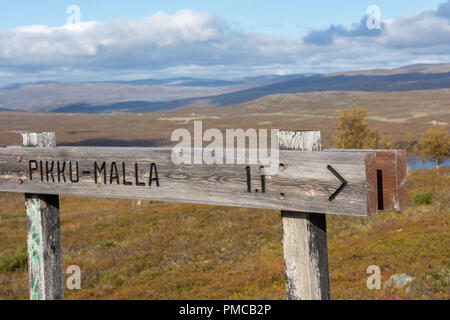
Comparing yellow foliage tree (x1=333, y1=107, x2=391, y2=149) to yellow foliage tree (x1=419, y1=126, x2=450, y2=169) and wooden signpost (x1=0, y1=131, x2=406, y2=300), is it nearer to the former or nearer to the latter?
yellow foliage tree (x1=419, y1=126, x2=450, y2=169)

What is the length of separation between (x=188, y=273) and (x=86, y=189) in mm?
7327

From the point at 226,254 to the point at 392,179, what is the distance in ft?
34.0

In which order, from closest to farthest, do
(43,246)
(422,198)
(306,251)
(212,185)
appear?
(306,251) → (212,185) → (43,246) → (422,198)

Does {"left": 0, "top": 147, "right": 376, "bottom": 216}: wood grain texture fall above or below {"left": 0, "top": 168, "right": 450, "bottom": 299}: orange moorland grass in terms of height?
above

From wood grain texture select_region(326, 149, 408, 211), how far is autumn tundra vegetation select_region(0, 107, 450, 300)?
15.6 feet

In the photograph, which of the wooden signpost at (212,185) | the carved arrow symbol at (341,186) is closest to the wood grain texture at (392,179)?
the wooden signpost at (212,185)

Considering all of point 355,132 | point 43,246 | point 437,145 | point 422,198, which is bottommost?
point 437,145

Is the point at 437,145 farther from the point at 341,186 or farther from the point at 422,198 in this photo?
the point at 341,186

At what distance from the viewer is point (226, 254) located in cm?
1250

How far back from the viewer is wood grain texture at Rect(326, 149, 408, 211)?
2.49 metres

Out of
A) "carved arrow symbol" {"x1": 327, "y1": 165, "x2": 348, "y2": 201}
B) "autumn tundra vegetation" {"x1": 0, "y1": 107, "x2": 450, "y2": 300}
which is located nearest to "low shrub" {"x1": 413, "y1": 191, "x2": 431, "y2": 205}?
"autumn tundra vegetation" {"x1": 0, "y1": 107, "x2": 450, "y2": 300}

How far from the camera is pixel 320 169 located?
102 inches

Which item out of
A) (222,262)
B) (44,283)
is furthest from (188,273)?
(44,283)

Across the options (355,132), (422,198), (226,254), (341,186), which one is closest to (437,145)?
(355,132)
